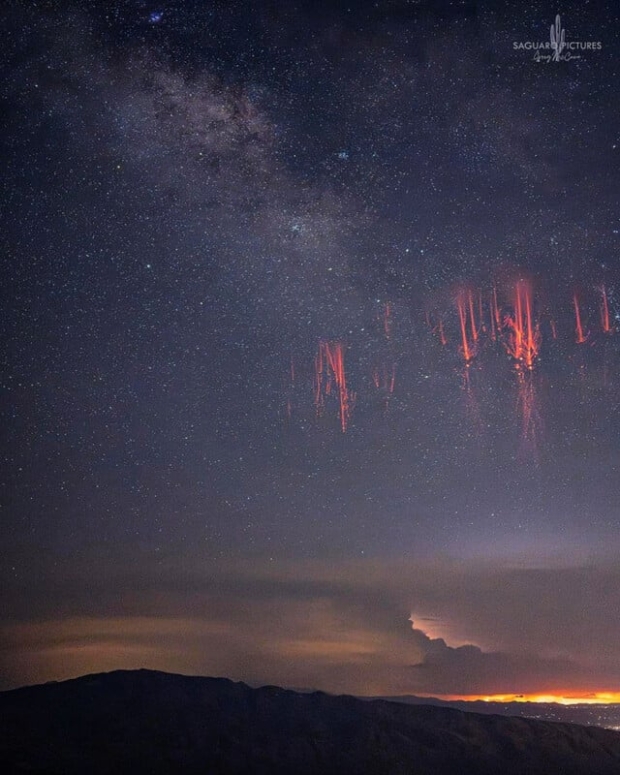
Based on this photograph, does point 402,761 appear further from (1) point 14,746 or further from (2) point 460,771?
(1) point 14,746

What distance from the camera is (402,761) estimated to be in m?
196

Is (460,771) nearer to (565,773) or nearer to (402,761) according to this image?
(402,761)

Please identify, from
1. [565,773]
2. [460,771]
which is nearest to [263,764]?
[460,771]

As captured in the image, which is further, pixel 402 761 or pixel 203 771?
pixel 402 761

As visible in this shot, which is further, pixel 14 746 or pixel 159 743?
pixel 159 743

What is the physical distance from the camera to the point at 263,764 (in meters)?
189

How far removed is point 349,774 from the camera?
18812 cm

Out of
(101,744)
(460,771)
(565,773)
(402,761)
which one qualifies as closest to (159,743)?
(101,744)

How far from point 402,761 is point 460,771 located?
1569 centimetres

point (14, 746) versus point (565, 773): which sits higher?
point (14, 746)

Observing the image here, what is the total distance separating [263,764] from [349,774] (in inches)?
904

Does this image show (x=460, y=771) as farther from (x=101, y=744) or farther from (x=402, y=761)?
(x=101, y=744)

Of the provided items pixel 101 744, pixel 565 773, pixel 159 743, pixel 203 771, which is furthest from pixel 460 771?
pixel 101 744

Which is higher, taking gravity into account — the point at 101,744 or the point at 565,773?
the point at 101,744
